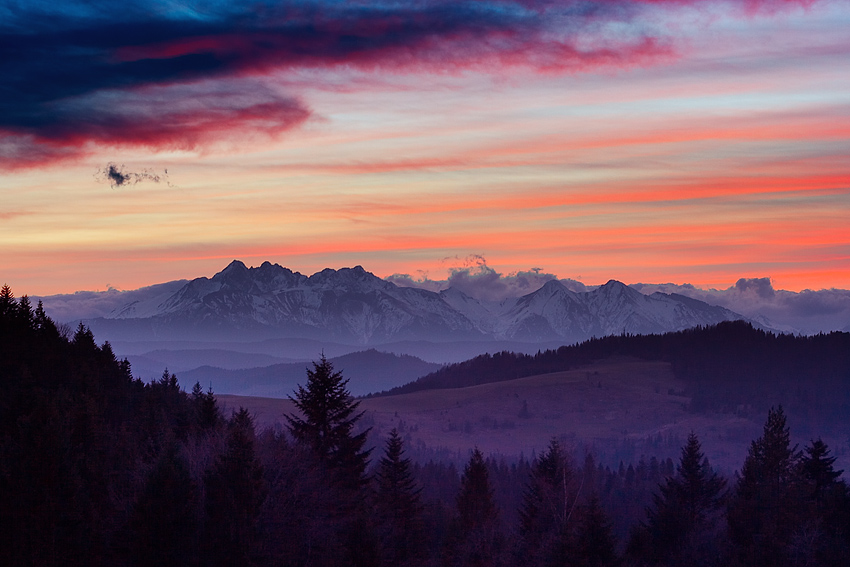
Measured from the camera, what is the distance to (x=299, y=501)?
58.3 meters

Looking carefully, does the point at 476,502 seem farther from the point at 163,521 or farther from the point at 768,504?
the point at 163,521

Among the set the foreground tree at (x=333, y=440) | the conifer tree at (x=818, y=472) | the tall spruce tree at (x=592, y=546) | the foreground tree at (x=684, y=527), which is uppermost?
the foreground tree at (x=333, y=440)

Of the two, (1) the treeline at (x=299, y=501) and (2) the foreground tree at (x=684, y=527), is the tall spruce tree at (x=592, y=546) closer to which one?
(1) the treeline at (x=299, y=501)

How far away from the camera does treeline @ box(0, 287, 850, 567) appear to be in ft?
168

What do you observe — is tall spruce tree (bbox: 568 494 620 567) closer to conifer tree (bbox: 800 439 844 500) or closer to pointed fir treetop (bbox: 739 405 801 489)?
conifer tree (bbox: 800 439 844 500)

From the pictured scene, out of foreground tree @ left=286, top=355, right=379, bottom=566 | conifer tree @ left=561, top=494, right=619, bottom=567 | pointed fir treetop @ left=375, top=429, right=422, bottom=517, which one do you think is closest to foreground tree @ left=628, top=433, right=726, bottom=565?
pointed fir treetop @ left=375, top=429, right=422, bottom=517

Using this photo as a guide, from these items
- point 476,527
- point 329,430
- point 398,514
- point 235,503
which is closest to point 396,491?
point 398,514

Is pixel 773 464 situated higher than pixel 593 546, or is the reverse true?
pixel 773 464

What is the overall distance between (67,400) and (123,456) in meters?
6.93

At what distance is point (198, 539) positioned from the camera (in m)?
55.4

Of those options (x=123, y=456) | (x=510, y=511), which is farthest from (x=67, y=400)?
(x=510, y=511)

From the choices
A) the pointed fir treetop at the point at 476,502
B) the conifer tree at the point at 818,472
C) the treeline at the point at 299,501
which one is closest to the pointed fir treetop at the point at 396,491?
the treeline at the point at 299,501

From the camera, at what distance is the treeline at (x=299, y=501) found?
51344mm

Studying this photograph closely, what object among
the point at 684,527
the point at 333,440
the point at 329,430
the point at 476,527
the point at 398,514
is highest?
the point at 329,430
